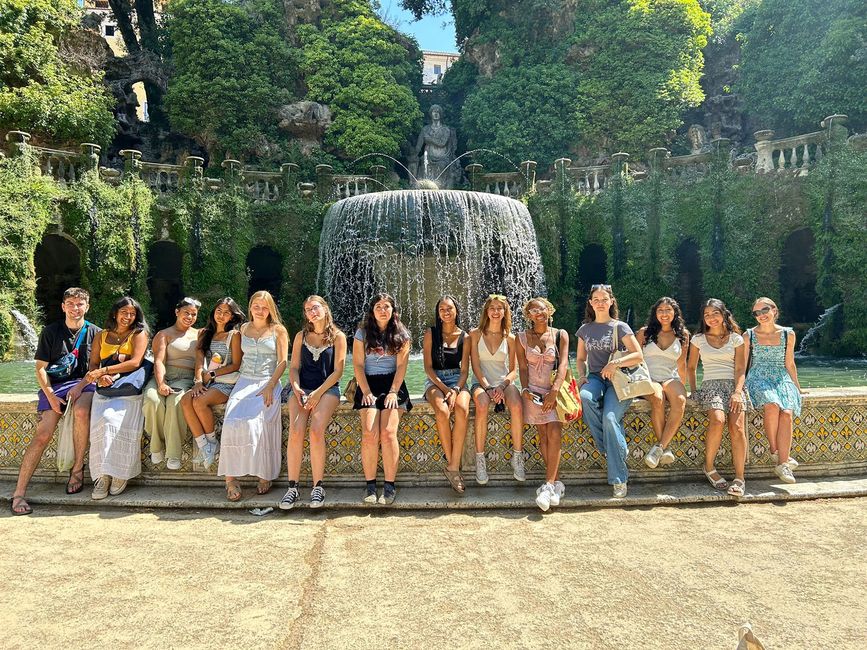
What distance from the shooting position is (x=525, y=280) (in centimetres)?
1370

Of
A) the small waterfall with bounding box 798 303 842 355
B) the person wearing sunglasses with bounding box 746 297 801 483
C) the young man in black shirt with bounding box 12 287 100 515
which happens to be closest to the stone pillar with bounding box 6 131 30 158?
the young man in black shirt with bounding box 12 287 100 515

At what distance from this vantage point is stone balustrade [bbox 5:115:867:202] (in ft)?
43.4

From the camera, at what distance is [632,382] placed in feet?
13.0

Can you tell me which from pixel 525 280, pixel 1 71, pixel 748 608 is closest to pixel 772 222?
pixel 525 280

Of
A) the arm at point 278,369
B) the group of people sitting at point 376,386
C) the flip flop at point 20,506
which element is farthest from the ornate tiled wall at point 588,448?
the flip flop at point 20,506

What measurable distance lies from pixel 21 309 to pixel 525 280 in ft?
38.5

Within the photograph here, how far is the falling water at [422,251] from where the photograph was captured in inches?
494

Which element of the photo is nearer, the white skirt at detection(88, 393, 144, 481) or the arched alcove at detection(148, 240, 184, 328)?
the white skirt at detection(88, 393, 144, 481)

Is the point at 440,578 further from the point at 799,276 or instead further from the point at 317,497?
the point at 799,276

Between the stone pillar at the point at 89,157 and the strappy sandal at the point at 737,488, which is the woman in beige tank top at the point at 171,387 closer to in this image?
the strappy sandal at the point at 737,488

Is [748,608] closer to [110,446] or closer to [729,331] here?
[729,331]

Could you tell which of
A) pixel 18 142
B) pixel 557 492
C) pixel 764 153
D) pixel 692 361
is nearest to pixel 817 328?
pixel 764 153

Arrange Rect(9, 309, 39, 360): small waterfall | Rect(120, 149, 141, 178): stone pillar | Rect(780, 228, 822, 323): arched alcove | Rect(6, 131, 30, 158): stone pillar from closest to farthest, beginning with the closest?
Rect(9, 309, 39, 360): small waterfall, Rect(6, 131, 30, 158): stone pillar, Rect(120, 149, 141, 178): stone pillar, Rect(780, 228, 822, 323): arched alcove

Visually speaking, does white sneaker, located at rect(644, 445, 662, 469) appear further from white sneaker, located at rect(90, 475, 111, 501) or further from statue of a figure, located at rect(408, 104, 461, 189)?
statue of a figure, located at rect(408, 104, 461, 189)
